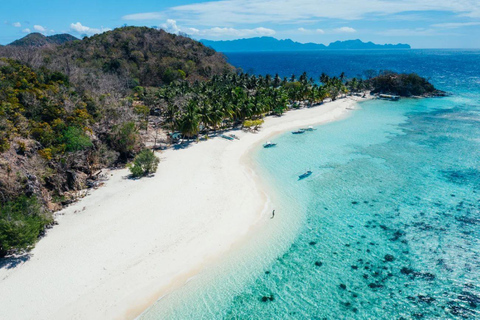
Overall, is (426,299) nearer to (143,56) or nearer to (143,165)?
(143,165)

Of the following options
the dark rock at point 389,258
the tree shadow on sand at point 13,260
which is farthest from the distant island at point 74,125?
the dark rock at point 389,258

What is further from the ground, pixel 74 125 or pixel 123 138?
pixel 74 125

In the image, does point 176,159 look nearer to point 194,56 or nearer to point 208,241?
point 208,241

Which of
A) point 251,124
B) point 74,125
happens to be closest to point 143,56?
point 251,124

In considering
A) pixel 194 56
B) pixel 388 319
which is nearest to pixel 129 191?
pixel 388 319

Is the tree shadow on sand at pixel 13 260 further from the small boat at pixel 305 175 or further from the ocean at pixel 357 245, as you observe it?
the small boat at pixel 305 175
